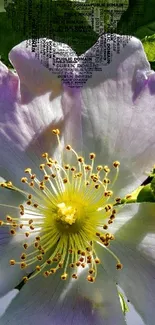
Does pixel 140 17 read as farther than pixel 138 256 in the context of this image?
Yes

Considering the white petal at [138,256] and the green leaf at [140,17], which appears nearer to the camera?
the white petal at [138,256]

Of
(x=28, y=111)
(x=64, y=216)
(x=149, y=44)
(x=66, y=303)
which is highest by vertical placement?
(x=149, y=44)

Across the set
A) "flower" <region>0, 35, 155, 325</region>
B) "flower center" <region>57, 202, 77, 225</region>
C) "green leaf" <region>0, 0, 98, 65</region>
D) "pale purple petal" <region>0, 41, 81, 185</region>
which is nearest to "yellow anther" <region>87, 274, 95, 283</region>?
"flower" <region>0, 35, 155, 325</region>

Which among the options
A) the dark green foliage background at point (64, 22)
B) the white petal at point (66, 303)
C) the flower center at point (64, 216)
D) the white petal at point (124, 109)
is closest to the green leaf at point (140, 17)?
the dark green foliage background at point (64, 22)

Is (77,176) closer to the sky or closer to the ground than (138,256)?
closer to the sky

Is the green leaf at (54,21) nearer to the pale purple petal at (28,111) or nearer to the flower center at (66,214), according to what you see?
the pale purple petal at (28,111)

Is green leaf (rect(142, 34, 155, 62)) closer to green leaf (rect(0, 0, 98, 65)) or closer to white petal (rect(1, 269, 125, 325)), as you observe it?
green leaf (rect(0, 0, 98, 65))

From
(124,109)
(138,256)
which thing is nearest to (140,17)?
(124,109)

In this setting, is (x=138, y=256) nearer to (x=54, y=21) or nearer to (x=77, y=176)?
(x=77, y=176)

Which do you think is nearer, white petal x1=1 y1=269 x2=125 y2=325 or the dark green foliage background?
white petal x1=1 y1=269 x2=125 y2=325
